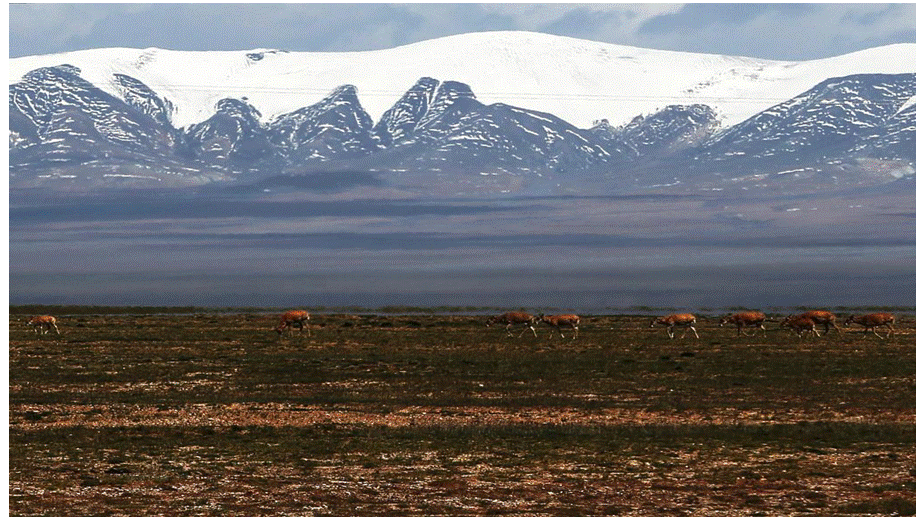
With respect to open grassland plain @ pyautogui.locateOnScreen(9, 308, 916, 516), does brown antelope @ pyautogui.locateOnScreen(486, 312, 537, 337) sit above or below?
above

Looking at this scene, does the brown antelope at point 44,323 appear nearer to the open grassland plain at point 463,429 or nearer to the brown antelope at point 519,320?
the open grassland plain at point 463,429

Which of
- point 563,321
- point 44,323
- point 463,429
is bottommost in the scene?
point 463,429

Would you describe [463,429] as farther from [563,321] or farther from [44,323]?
[44,323]

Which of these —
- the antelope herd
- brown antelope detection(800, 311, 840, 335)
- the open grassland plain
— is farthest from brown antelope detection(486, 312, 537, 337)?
brown antelope detection(800, 311, 840, 335)

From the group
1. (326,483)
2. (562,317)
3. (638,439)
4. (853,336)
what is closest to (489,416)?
(638,439)

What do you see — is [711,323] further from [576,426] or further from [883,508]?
[883,508]

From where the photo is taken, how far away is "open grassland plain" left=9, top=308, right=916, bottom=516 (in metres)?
24.1

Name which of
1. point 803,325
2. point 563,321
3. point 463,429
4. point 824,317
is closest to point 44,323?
point 563,321

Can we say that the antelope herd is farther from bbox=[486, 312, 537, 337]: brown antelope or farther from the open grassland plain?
the open grassland plain

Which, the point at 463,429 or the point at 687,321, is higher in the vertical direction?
the point at 687,321

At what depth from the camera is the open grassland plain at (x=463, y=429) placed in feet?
79.2

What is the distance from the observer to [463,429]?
3403 cm

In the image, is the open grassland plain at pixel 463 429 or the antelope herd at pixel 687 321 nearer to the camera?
the open grassland plain at pixel 463 429

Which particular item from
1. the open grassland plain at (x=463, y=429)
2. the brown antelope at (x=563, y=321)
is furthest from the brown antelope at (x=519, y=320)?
the open grassland plain at (x=463, y=429)
